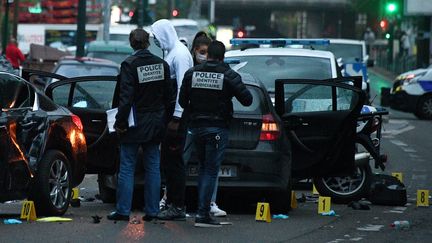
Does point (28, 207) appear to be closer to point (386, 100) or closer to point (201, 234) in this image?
point (201, 234)

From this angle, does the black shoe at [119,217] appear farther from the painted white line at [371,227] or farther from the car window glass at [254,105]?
the painted white line at [371,227]

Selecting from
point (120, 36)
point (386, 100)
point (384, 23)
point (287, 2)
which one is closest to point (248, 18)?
point (287, 2)

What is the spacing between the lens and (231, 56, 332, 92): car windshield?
18.3 meters

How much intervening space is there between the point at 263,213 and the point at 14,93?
2.47 m

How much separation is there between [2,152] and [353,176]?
4600 millimetres

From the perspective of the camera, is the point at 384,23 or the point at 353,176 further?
the point at 384,23

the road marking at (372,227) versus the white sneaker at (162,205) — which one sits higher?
the white sneaker at (162,205)

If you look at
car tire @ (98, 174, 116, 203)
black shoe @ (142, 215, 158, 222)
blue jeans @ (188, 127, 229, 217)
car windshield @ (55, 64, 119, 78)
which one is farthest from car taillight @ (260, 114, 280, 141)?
car windshield @ (55, 64, 119, 78)

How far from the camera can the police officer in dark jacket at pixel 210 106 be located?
11984 mm

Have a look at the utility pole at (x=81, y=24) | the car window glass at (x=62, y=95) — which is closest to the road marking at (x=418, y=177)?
the car window glass at (x=62, y=95)

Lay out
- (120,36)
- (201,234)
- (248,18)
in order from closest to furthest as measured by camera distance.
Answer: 1. (201,234)
2. (120,36)
3. (248,18)

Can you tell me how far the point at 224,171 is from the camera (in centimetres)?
1307

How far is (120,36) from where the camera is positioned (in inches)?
1944

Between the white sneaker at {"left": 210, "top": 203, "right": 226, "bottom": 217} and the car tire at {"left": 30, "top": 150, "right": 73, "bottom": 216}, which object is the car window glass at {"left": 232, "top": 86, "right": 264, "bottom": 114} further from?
the car tire at {"left": 30, "top": 150, "right": 73, "bottom": 216}
